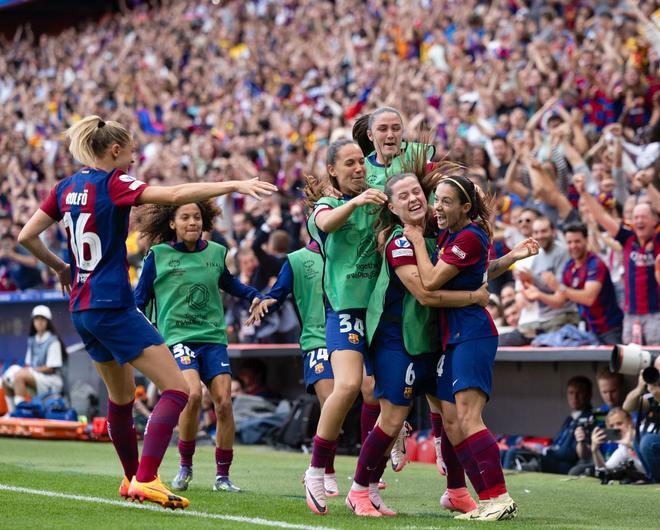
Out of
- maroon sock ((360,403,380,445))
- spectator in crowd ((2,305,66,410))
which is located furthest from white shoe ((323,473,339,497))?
spectator in crowd ((2,305,66,410))

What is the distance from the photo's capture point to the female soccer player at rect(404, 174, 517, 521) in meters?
6.72

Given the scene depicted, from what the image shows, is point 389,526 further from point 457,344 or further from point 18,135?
point 18,135

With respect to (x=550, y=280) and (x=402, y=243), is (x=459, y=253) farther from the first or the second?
(x=550, y=280)

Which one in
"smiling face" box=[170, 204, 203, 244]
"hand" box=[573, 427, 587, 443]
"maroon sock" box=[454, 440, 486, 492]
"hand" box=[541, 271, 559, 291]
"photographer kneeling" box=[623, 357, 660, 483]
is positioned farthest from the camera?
"hand" box=[541, 271, 559, 291]

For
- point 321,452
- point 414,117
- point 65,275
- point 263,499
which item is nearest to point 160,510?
point 321,452

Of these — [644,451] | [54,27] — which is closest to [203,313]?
[644,451]

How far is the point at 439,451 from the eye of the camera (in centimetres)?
798

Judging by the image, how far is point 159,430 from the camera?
22.3ft

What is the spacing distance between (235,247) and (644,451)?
8.53 m

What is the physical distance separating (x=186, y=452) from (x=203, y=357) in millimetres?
688

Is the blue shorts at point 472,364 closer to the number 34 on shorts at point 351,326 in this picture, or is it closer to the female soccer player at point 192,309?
the number 34 on shorts at point 351,326

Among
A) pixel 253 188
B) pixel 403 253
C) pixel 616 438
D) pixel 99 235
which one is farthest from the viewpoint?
pixel 616 438

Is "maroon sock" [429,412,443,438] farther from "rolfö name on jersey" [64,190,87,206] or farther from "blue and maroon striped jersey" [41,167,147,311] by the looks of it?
"rolfö name on jersey" [64,190,87,206]

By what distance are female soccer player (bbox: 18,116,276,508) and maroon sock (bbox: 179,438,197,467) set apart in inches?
→ 68.6
